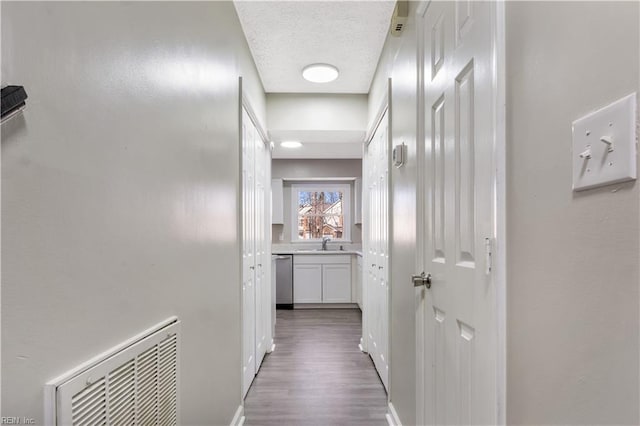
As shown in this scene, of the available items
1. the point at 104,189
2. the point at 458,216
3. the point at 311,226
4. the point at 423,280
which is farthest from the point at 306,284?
the point at 104,189

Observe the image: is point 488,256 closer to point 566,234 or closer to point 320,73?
point 566,234

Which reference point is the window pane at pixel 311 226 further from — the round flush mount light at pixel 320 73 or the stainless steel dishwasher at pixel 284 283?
the round flush mount light at pixel 320 73

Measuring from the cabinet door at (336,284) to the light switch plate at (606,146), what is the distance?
5.01m

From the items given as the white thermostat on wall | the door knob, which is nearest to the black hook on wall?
the door knob

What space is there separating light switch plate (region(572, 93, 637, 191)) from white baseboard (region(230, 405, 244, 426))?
6.83 ft

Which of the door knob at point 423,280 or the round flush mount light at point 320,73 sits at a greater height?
the round flush mount light at point 320,73

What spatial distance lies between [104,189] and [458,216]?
1036 millimetres

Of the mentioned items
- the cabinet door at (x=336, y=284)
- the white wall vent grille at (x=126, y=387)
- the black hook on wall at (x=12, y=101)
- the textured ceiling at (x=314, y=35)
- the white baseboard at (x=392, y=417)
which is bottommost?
Result: the white baseboard at (x=392, y=417)

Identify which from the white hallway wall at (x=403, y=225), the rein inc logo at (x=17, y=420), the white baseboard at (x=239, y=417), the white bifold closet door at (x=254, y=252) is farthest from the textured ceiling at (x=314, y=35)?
the white baseboard at (x=239, y=417)

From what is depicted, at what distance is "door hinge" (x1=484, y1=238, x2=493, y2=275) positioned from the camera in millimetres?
945

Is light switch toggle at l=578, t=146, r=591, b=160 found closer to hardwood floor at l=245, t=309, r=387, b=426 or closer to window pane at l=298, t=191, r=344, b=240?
hardwood floor at l=245, t=309, r=387, b=426

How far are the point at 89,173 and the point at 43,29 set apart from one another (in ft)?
0.91

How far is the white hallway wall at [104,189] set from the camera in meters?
0.60

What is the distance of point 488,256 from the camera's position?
96 cm
